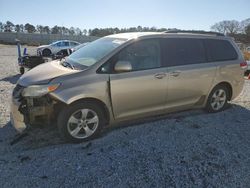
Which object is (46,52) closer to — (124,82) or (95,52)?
(95,52)

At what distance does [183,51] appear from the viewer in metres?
4.48

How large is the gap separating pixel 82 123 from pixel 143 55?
158cm

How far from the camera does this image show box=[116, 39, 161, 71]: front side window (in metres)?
3.91

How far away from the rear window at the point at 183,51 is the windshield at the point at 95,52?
2.89 ft

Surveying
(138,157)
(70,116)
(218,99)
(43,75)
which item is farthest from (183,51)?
(43,75)

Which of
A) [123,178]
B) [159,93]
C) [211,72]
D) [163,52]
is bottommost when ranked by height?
[123,178]

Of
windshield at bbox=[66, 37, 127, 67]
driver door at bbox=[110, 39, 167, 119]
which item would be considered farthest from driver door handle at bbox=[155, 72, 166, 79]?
windshield at bbox=[66, 37, 127, 67]

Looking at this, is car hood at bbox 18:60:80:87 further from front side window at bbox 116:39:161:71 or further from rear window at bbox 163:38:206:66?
rear window at bbox 163:38:206:66

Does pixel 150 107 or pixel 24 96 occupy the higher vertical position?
pixel 24 96

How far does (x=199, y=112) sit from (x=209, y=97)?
43cm

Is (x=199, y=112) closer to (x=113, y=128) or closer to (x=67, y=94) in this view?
(x=113, y=128)

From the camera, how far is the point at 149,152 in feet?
11.3

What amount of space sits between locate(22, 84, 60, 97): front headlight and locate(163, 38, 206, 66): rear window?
2091mm

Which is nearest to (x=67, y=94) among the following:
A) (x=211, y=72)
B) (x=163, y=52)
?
(x=163, y=52)
